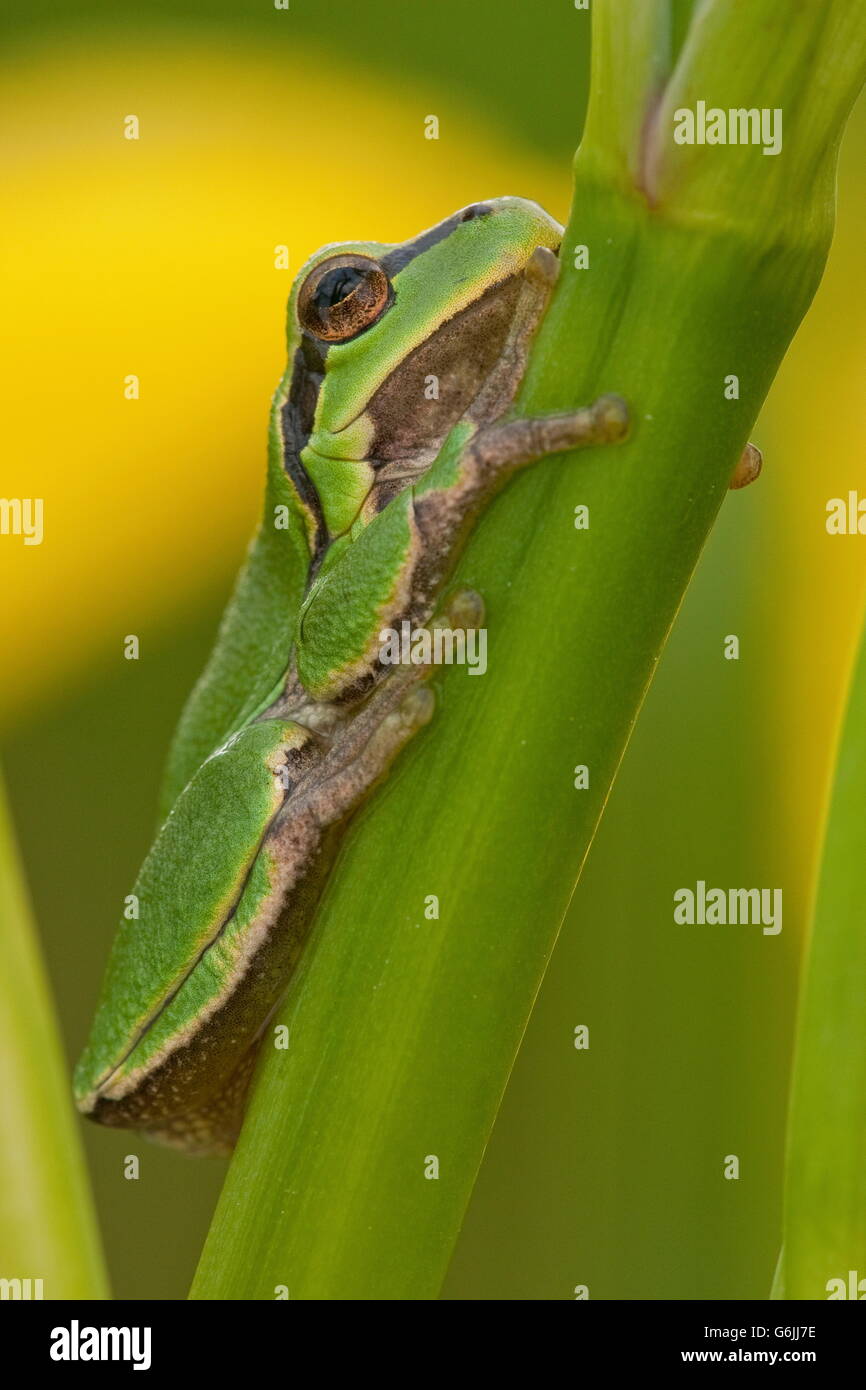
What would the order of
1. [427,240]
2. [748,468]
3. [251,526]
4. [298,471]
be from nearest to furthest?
[748,468] < [427,240] < [298,471] < [251,526]

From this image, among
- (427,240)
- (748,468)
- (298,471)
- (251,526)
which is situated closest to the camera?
(748,468)

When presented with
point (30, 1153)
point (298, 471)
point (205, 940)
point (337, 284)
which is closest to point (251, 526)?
point (298, 471)

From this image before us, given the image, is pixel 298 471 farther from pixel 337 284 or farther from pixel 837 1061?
pixel 837 1061

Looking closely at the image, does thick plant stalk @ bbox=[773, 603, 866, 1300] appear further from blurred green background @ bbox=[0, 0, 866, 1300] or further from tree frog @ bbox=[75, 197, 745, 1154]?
blurred green background @ bbox=[0, 0, 866, 1300]

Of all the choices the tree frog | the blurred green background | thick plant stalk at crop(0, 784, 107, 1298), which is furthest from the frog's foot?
thick plant stalk at crop(0, 784, 107, 1298)

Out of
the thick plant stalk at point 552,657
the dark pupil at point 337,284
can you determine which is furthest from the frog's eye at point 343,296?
the thick plant stalk at point 552,657

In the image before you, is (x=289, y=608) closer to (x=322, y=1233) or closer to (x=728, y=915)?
(x=728, y=915)
